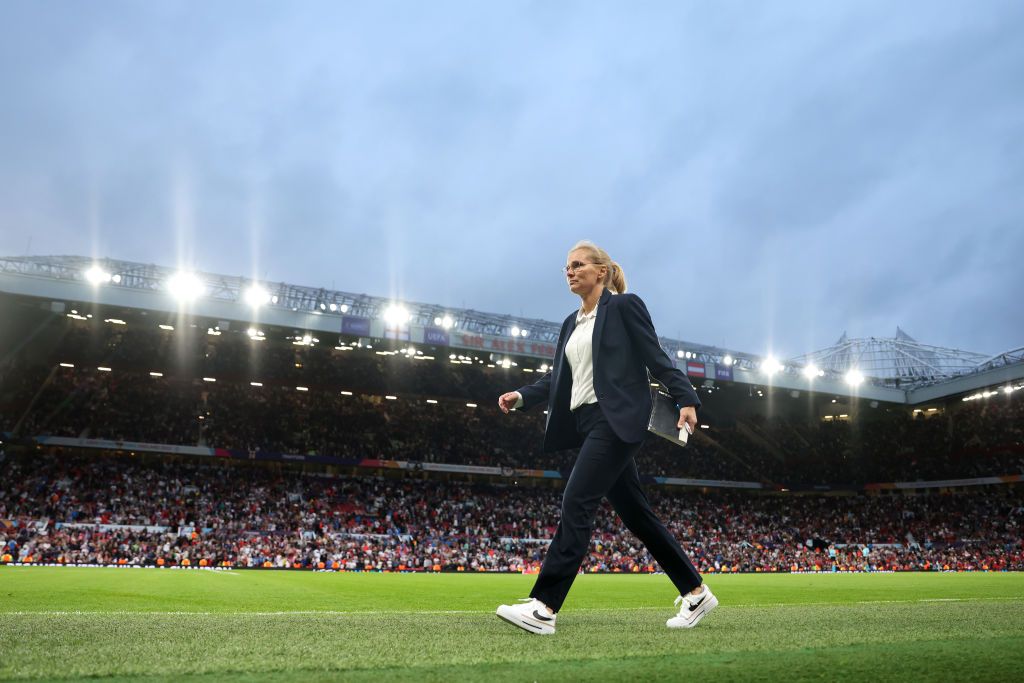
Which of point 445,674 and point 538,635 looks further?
point 538,635

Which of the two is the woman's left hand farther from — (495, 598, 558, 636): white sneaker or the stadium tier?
the stadium tier

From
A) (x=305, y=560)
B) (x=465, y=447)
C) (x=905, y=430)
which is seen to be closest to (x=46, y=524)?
(x=305, y=560)

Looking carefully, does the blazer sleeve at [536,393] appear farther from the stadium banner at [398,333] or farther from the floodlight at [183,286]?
the floodlight at [183,286]

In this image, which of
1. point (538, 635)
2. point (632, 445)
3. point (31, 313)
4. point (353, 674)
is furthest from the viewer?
point (31, 313)

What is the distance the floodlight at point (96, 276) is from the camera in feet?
82.4

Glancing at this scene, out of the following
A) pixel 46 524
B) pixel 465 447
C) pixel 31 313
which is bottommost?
pixel 46 524

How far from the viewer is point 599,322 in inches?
149

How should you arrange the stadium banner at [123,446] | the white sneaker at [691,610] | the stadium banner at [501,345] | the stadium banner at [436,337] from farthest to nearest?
the stadium banner at [123,446] < the stadium banner at [501,345] < the stadium banner at [436,337] < the white sneaker at [691,610]

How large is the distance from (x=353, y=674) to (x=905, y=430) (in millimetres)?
45983

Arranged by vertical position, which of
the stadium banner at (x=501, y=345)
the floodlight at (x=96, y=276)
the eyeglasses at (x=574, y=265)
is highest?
the floodlight at (x=96, y=276)

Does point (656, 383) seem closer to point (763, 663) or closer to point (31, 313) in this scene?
point (763, 663)

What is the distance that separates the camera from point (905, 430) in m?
41.4

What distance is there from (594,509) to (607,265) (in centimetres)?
138

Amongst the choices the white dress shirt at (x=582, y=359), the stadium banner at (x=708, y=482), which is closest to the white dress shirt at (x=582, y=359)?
the white dress shirt at (x=582, y=359)
